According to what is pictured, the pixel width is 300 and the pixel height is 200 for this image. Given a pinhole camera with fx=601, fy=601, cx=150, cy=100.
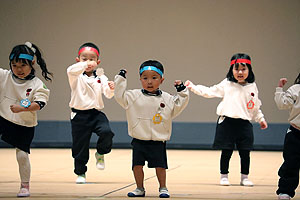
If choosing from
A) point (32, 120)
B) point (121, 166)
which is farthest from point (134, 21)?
point (32, 120)

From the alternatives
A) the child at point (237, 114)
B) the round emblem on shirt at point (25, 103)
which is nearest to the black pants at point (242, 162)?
the child at point (237, 114)

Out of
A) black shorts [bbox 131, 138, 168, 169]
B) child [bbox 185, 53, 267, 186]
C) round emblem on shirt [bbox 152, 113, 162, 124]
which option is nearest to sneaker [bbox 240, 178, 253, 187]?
child [bbox 185, 53, 267, 186]

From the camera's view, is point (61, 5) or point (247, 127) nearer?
point (247, 127)

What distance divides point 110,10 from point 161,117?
24.6 feet

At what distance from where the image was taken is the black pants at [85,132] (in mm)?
6412

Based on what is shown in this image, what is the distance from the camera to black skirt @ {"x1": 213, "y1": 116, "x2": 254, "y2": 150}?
6.35 meters

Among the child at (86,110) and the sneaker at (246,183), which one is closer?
the sneaker at (246,183)

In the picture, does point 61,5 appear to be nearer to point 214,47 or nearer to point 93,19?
point 93,19

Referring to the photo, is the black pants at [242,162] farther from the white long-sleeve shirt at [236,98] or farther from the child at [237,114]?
the white long-sleeve shirt at [236,98]

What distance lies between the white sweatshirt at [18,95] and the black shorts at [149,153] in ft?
2.92

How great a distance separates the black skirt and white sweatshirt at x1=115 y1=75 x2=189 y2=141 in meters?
1.39

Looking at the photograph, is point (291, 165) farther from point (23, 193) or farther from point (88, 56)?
point (88, 56)

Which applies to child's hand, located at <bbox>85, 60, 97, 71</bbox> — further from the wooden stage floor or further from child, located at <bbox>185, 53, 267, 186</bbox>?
the wooden stage floor

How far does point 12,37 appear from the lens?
490 inches
